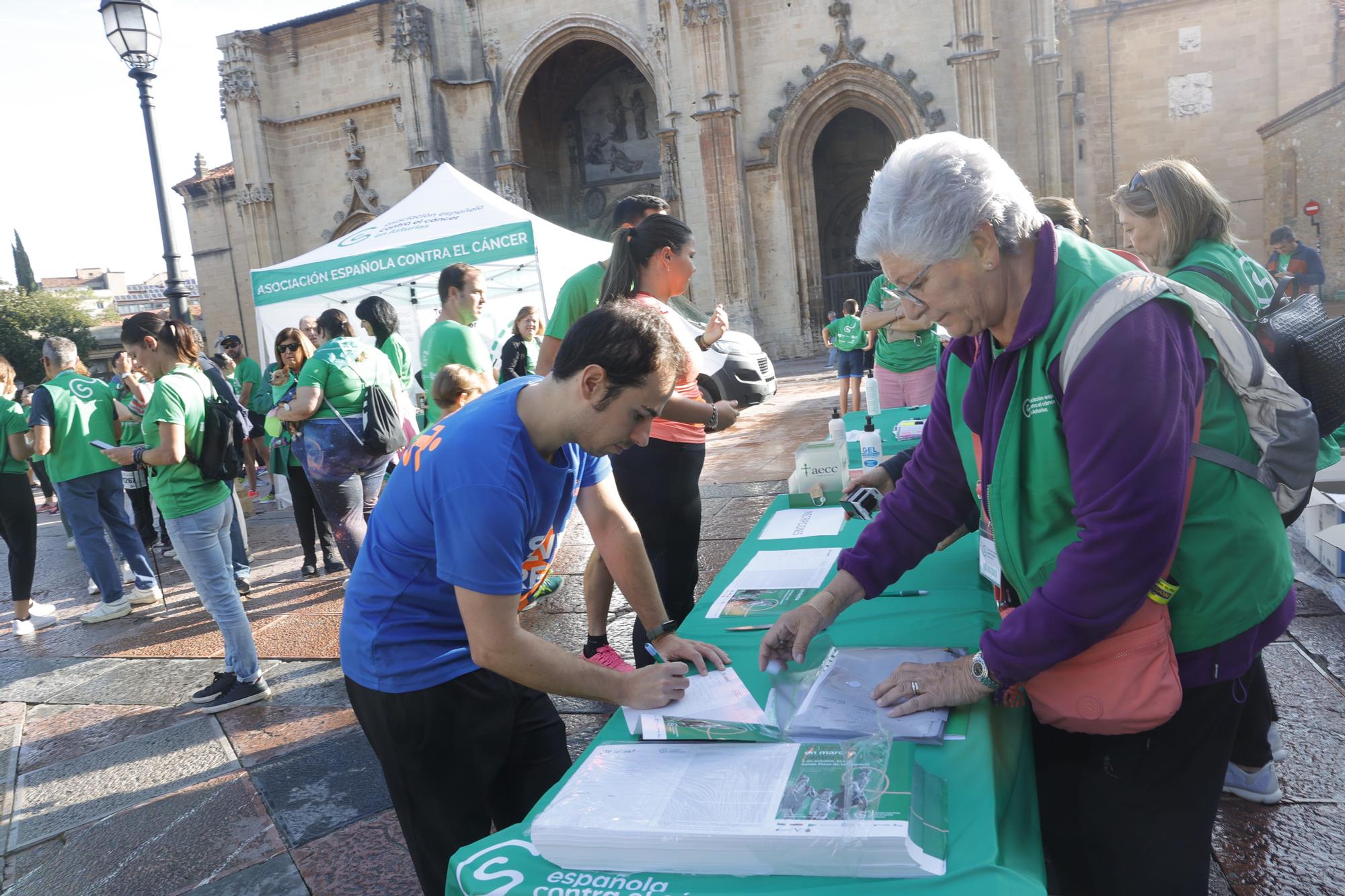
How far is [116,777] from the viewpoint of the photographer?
3.68 metres

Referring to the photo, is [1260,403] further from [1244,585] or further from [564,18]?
[564,18]

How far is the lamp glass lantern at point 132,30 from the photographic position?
7.37m

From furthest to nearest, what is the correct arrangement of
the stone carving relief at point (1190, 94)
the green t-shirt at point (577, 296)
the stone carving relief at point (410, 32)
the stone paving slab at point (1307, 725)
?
1. the stone carving relief at point (1190, 94)
2. the stone carving relief at point (410, 32)
3. the green t-shirt at point (577, 296)
4. the stone paving slab at point (1307, 725)

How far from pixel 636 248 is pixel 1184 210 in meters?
1.90

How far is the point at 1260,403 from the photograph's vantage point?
1.40m

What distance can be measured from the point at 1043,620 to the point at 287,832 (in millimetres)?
2772

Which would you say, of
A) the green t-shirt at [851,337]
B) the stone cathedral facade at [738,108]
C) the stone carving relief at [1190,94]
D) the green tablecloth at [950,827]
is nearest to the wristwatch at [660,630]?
the green tablecloth at [950,827]

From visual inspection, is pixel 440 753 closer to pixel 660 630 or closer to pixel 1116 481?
pixel 660 630

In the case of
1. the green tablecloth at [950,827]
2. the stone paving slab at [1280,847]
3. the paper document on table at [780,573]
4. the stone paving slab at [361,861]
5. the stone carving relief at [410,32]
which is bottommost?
the stone paving slab at [361,861]

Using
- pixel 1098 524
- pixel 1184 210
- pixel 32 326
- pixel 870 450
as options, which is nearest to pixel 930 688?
pixel 1098 524

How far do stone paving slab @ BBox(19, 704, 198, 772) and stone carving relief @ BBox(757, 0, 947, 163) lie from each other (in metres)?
17.0

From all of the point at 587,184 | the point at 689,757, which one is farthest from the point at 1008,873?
the point at 587,184

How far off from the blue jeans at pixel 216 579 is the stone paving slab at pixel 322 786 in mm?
812

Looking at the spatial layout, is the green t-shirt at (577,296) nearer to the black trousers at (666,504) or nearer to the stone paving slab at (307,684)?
the black trousers at (666,504)
